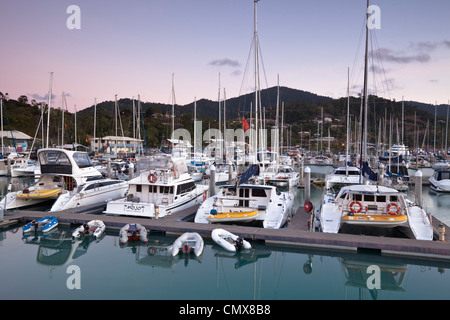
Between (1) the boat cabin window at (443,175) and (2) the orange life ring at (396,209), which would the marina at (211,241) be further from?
(1) the boat cabin window at (443,175)

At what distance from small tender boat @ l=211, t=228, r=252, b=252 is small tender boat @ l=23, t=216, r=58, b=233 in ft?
23.8

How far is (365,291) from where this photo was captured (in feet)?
Answer: 31.5

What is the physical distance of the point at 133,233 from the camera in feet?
43.0

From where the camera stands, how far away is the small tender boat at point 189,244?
11.5 meters

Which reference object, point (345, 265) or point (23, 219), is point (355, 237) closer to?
point (345, 265)

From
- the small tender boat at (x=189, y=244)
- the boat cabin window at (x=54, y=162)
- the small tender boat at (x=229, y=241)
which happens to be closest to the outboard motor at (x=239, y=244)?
the small tender boat at (x=229, y=241)

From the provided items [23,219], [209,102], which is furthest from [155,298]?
[209,102]

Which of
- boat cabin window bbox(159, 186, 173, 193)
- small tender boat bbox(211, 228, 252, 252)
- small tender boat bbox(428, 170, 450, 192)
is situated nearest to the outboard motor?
small tender boat bbox(211, 228, 252, 252)

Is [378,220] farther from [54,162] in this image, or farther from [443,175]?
[443,175]

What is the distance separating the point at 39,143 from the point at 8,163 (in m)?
36.7

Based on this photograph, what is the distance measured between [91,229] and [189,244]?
4706 millimetres

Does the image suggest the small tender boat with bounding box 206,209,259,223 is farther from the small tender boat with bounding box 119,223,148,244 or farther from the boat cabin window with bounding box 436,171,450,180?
the boat cabin window with bounding box 436,171,450,180

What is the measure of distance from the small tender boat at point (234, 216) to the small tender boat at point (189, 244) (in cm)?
141
